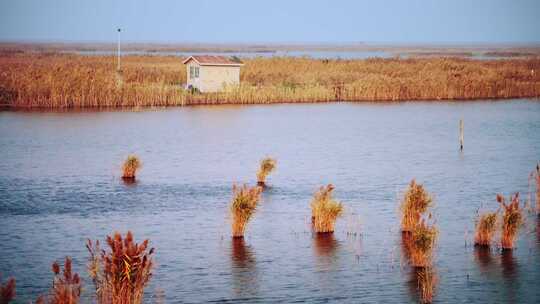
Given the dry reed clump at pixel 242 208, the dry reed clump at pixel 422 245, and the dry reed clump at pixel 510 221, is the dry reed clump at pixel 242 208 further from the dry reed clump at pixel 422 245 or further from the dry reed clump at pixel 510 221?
the dry reed clump at pixel 510 221

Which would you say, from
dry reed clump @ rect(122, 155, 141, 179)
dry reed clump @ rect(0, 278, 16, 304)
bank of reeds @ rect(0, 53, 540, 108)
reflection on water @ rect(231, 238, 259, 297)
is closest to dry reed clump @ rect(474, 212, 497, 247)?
reflection on water @ rect(231, 238, 259, 297)

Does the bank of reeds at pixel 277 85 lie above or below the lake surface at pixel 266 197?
above

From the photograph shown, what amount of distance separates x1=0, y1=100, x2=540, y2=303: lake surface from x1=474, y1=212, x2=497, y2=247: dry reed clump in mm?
268

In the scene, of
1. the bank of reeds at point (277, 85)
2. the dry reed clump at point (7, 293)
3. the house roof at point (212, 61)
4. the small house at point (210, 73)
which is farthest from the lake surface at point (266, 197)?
the house roof at point (212, 61)

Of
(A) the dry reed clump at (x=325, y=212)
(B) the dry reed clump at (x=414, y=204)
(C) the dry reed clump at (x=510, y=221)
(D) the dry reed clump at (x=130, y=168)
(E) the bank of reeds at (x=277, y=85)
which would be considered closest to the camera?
(C) the dry reed clump at (x=510, y=221)

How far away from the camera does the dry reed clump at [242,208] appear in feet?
62.1

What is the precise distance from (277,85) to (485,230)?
4259 centimetres

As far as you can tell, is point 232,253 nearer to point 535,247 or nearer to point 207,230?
point 207,230

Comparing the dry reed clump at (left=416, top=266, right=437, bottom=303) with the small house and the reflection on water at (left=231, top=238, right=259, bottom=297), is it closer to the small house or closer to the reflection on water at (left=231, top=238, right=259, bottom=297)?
the reflection on water at (left=231, top=238, right=259, bottom=297)

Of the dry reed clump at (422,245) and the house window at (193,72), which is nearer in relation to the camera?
the dry reed clump at (422,245)

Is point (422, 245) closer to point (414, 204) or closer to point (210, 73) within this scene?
point (414, 204)

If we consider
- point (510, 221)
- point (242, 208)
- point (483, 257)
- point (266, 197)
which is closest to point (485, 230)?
point (510, 221)

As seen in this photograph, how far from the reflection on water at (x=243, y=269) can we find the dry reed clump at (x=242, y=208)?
0.35 m

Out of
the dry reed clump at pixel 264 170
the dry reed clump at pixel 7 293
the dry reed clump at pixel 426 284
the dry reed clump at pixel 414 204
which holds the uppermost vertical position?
the dry reed clump at pixel 264 170
